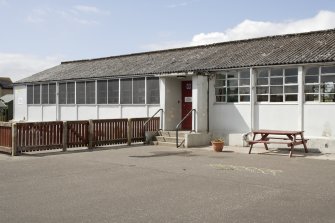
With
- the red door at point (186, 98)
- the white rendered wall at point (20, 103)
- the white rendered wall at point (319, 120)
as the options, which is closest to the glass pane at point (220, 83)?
the red door at point (186, 98)

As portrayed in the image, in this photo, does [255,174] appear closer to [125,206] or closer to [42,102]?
[125,206]

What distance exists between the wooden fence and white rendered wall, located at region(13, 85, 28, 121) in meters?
16.5

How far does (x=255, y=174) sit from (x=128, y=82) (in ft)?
45.5

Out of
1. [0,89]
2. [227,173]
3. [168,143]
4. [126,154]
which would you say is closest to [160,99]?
[168,143]

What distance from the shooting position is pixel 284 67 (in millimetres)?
16344

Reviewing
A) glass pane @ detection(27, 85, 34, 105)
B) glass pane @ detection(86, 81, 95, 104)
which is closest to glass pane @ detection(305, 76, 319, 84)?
glass pane @ detection(86, 81, 95, 104)

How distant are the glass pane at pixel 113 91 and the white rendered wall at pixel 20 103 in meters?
10.7

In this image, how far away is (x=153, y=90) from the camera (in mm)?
21375

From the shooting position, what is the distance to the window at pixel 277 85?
639 inches

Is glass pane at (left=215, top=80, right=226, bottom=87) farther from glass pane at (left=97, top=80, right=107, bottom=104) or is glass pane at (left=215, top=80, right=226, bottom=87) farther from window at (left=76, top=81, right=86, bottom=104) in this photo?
window at (left=76, top=81, right=86, bottom=104)

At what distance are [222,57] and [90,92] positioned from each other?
9683 millimetres

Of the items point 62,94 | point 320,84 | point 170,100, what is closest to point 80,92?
point 62,94

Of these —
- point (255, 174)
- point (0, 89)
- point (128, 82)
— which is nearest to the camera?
point (255, 174)

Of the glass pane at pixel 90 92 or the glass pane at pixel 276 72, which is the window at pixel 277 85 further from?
the glass pane at pixel 90 92
